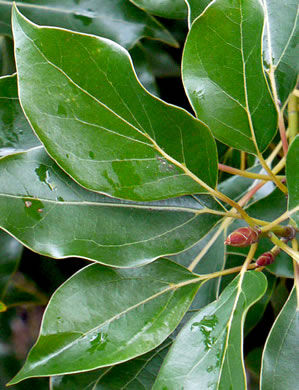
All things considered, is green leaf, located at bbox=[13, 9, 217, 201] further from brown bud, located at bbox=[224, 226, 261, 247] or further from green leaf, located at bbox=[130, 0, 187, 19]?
green leaf, located at bbox=[130, 0, 187, 19]

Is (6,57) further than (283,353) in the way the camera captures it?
Yes

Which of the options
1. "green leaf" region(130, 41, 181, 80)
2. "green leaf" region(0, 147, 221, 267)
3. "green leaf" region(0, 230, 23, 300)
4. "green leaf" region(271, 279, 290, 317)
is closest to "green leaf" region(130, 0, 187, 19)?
"green leaf" region(130, 41, 181, 80)

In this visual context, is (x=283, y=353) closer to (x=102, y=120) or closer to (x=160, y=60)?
(x=102, y=120)

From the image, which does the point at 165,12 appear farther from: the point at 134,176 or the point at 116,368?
the point at 116,368

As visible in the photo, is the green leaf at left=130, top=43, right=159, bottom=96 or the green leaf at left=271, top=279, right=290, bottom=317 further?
the green leaf at left=271, top=279, right=290, bottom=317

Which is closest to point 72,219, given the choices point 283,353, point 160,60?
point 283,353

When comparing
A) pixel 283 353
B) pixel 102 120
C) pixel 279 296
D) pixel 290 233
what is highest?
pixel 102 120
